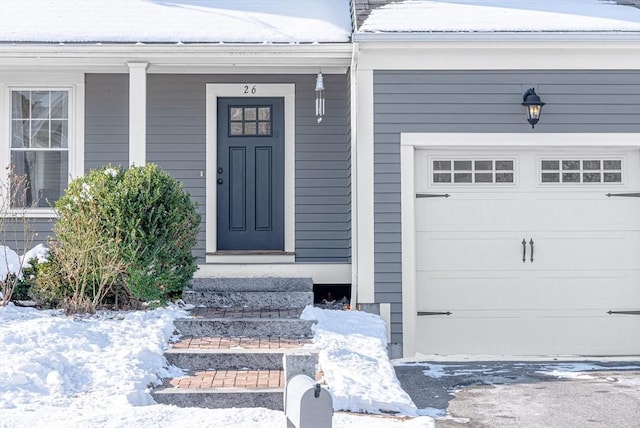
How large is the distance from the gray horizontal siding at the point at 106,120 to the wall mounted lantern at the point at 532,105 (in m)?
4.82

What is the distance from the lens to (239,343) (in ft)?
22.3

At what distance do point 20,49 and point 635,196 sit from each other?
6.88 meters

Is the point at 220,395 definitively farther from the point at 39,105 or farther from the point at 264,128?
the point at 39,105

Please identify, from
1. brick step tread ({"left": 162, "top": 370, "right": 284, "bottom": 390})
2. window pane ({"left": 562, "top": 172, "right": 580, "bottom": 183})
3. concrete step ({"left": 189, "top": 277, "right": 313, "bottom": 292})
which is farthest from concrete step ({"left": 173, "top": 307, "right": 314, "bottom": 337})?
window pane ({"left": 562, "top": 172, "right": 580, "bottom": 183})

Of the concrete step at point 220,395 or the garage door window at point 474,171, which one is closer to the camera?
the concrete step at point 220,395

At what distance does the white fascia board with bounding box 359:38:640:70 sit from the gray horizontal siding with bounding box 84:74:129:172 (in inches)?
128

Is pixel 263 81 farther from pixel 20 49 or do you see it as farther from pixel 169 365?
pixel 169 365

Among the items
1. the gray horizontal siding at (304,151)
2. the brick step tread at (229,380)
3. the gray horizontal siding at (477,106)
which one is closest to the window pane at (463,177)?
the gray horizontal siding at (477,106)

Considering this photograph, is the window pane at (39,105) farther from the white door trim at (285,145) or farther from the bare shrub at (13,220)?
the white door trim at (285,145)

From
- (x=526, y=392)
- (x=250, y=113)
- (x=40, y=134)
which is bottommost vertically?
(x=526, y=392)

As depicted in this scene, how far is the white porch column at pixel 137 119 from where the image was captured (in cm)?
852

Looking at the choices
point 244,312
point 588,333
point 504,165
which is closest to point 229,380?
point 244,312

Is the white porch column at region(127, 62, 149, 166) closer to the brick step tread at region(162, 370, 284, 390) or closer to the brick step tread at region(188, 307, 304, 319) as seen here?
the brick step tread at region(188, 307, 304, 319)

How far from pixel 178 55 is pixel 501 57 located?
3487mm
